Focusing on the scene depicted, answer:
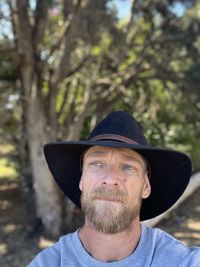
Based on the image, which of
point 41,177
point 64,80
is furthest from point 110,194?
point 64,80

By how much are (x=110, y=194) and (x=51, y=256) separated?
1.33ft

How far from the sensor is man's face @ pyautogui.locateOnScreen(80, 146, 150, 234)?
6.64ft

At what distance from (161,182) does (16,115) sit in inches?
255

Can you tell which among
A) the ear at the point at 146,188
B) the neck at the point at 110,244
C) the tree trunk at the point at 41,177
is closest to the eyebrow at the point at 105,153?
the ear at the point at 146,188

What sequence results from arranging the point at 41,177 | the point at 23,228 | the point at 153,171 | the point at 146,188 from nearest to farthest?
the point at 146,188
the point at 153,171
the point at 41,177
the point at 23,228

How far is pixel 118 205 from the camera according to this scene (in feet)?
6.65

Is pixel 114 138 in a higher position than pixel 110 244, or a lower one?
higher

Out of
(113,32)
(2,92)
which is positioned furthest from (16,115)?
(113,32)

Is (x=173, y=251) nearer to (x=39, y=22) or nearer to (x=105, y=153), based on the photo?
(x=105, y=153)

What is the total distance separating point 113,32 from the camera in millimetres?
8680

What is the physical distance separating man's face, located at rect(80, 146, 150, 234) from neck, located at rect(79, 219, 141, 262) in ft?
0.15

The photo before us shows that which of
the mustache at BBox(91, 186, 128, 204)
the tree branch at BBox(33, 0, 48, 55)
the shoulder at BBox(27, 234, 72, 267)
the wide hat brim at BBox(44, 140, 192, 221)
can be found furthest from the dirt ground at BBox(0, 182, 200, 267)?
the mustache at BBox(91, 186, 128, 204)

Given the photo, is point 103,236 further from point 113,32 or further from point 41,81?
point 113,32

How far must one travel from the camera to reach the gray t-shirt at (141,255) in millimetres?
2029
